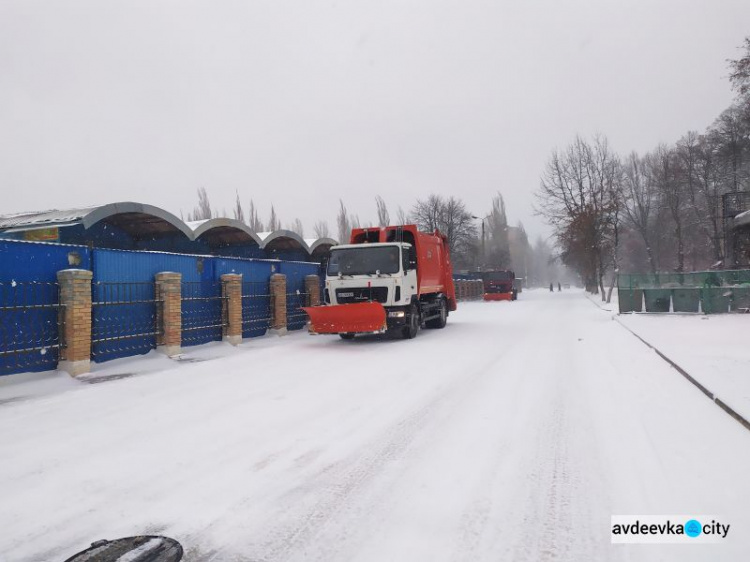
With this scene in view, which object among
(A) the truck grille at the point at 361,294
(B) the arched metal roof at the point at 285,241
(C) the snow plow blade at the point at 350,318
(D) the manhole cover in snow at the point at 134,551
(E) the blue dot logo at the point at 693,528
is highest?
(B) the arched metal roof at the point at 285,241

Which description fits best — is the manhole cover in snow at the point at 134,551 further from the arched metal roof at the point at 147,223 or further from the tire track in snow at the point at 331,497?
the arched metal roof at the point at 147,223

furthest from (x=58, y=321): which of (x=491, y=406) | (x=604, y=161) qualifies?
(x=604, y=161)

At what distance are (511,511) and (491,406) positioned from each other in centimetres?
288

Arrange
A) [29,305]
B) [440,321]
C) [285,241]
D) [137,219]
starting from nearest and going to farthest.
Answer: [29,305] < [137,219] < [440,321] < [285,241]

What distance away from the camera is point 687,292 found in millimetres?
19125

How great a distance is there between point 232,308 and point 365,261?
4203mm

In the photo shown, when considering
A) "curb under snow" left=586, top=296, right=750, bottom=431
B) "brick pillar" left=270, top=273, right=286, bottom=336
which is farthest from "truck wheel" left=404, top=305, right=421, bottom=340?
"curb under snow" left=586, top=296, right=750, bottom=431

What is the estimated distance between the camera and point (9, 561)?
2795 mm

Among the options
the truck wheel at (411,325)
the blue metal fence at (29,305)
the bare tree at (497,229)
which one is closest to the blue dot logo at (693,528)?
the blue metal fence at (29,305)

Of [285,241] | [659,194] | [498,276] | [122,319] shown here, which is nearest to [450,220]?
[498,276]

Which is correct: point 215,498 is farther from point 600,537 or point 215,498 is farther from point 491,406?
point 491,406

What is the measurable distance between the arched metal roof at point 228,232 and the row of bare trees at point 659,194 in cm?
2406

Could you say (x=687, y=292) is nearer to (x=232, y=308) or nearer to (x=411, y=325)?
(x=411, y=325)

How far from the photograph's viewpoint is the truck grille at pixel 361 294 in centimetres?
1300
